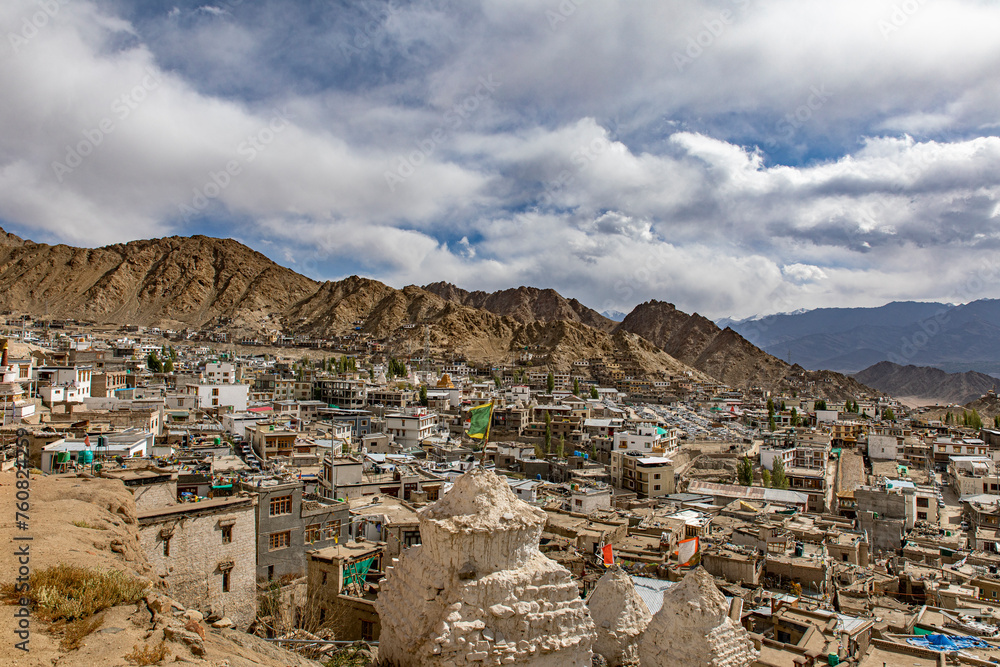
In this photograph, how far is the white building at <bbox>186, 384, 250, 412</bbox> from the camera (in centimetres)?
4584

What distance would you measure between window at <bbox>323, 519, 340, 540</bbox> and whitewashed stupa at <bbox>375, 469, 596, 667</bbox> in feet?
31.4

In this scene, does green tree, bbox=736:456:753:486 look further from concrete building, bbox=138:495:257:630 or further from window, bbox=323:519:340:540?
concrete building, bbox=138:495:257:630

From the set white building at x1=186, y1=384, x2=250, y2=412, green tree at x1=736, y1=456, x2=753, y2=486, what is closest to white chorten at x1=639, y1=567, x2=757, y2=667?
green tree at x1=736, y1=456, x2=753, y2=486

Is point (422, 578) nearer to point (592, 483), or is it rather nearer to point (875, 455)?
point (592, 483)

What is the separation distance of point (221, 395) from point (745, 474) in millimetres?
41167

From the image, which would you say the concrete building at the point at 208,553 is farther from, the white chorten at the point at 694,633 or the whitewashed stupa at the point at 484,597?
the white chorten at the point at 694,633

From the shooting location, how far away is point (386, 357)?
422 ft

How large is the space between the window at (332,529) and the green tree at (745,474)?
3768 cm

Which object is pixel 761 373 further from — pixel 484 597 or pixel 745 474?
pixel 484 597

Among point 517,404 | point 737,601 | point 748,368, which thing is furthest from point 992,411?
point 737,601

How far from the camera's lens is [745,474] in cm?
4722

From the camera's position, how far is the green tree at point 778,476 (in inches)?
1772

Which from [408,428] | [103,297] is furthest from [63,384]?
[103,297]

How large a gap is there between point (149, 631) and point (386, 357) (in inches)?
4880
